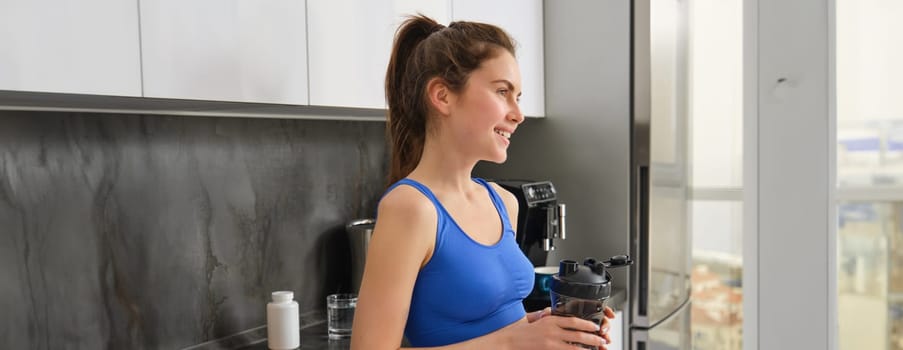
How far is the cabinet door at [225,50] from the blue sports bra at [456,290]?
1.38ft

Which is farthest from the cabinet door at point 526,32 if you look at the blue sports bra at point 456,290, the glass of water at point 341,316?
the blue sports bra at point 456,290

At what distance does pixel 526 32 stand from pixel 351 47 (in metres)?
0.77

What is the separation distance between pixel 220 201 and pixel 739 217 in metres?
1.72

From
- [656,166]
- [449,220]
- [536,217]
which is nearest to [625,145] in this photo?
[656,166]

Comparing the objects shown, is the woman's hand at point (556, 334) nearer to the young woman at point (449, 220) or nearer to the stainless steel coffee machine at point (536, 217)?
the young woman at point (449, 220)

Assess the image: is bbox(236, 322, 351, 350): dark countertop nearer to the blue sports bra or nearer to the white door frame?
the blue sports bra

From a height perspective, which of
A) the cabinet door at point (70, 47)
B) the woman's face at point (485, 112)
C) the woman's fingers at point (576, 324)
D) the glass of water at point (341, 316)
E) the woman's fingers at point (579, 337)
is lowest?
the glass of water at point (341, 316)

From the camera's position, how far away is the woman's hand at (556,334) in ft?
3.71

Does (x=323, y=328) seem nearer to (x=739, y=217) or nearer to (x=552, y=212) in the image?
(x=552, y=212)

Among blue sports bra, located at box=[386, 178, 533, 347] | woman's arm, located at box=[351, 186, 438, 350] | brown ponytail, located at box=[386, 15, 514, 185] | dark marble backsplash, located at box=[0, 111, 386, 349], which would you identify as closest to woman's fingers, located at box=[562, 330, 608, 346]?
blue sports bra, located at box=[386, 178, 533, 347]

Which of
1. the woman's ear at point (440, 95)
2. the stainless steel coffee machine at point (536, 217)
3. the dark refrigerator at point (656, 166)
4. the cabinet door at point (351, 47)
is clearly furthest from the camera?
the dark refrigerator at point (656, 166)

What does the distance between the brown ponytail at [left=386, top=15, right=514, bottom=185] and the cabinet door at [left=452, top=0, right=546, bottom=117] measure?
0.78m

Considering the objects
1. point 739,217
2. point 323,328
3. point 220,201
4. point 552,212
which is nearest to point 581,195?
point 552,212

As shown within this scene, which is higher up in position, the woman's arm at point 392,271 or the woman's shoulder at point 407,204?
the woman's shoulder at point 407,204
